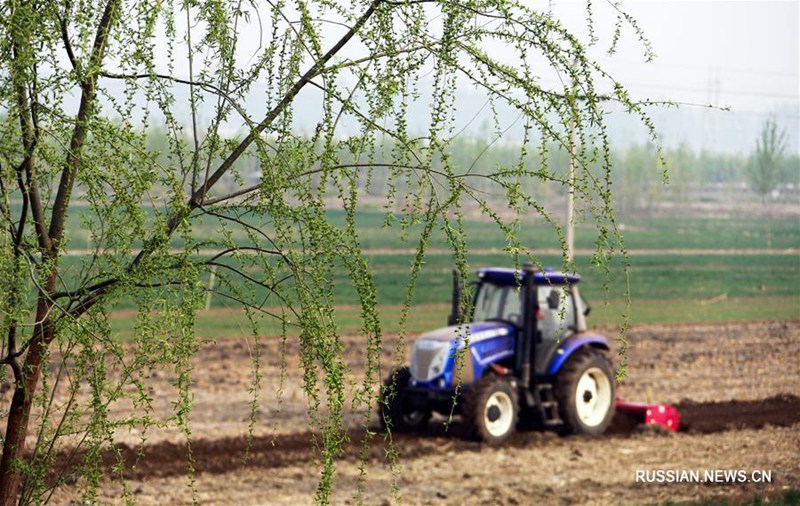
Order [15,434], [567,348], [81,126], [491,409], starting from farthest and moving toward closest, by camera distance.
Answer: [567,348], [491,409], [15,434], [81,126]

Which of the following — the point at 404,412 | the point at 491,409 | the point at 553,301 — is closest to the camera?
the point at 553,301

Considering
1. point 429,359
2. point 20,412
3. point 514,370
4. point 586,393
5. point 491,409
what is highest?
point 20,412

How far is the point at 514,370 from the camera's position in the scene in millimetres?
14516

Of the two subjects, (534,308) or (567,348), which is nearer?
(534,308)

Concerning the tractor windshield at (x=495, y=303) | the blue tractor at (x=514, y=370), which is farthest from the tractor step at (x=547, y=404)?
the tractor windshield at (x=495, y=303)

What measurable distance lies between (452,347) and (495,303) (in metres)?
1.00

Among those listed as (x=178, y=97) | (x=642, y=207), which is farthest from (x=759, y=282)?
(x=642, y=207)

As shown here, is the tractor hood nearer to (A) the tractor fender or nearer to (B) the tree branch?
(A) the tractor fender

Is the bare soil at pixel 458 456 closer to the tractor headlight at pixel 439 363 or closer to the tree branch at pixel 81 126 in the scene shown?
the tractor headlight at pixel 439 363

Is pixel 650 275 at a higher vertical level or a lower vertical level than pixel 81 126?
lower

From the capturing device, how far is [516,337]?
1449 cm

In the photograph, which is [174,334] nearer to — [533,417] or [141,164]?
[141,164]

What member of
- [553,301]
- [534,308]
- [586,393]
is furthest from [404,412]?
[553,301]

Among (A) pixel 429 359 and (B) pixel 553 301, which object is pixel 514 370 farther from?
(B) pixel 553 301
